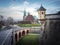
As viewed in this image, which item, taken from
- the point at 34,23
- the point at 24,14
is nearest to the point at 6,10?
the point at 24,14

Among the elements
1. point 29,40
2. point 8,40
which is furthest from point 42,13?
point 8,40

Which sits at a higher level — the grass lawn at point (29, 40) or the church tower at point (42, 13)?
the church tower at point (42, 13)

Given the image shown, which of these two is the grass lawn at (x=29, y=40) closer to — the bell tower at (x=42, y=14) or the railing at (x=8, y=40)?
the railing at (x=8, y=40)

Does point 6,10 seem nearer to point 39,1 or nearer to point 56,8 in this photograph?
point 39,1

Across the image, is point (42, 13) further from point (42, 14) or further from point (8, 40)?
point (8, 40)

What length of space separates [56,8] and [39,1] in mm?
362

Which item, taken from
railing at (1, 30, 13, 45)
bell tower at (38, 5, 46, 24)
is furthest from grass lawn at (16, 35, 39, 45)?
bell tower at (38, 5, 46, 24)

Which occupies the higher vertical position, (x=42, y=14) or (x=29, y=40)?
(x=42, y=14)

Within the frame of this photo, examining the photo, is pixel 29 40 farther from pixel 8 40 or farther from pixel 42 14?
pixel 42 14

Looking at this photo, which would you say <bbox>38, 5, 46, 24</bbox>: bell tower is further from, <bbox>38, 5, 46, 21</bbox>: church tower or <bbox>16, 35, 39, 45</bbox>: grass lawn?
<bbox>16, 35, 39, 45</bbox>: grass lawn

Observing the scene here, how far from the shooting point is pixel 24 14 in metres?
2.01

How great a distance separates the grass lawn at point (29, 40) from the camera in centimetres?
191

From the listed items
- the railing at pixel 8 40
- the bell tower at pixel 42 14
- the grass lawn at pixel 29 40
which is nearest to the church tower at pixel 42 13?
the bell tower at pixel 42 14

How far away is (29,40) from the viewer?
1925 mm
